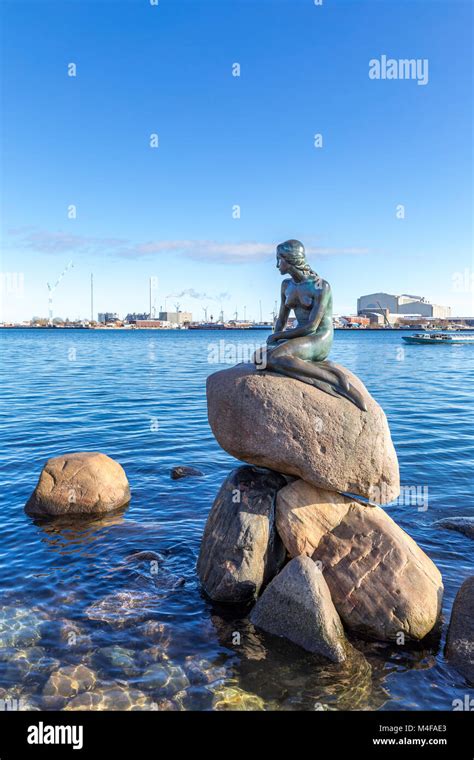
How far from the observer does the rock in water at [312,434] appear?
888 centimetres

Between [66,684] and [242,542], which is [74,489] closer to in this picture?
[242,542]

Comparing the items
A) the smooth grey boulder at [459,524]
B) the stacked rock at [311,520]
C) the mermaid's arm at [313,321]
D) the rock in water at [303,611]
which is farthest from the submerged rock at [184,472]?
the rock in water at [303,611]

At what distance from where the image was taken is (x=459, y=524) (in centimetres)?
1195

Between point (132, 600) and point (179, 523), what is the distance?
3393mm

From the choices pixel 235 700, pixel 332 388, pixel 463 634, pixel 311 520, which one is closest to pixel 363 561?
pixel 311 520

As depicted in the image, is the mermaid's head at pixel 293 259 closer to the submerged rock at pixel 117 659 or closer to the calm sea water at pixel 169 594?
the calm sea water at pixel 169 594

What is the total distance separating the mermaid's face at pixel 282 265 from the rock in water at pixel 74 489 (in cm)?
652

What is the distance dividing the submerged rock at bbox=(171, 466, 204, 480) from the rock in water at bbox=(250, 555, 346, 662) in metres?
7.72

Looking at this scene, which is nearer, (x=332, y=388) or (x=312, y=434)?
(x=312, y=434)

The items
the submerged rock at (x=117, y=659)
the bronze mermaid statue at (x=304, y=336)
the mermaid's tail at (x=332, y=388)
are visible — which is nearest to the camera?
the submerged rock at (x=117, y=659)

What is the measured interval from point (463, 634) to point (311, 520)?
2697 millimetres
